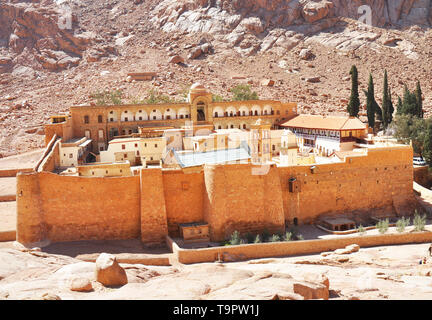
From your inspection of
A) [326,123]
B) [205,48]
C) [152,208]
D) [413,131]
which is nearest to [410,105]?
[413,131]

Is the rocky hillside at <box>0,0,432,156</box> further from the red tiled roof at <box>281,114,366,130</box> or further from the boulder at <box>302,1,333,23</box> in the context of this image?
the red tiled roof at <box>281,114,366,130</box>

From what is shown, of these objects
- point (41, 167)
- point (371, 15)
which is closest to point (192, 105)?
point (41, 167)

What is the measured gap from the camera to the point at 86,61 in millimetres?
66000

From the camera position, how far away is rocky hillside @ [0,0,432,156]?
5709 cm

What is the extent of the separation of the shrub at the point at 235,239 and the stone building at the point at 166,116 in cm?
1639

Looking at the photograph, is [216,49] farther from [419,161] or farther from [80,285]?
[80,285]

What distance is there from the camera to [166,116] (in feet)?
132

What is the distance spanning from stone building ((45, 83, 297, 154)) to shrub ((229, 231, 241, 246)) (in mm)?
16395

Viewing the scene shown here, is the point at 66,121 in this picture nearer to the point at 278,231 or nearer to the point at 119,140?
the point at 119,140

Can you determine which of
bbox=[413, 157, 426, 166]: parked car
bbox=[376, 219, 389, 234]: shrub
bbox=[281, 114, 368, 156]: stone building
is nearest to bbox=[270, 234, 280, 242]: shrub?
bbox=[376, 219, 389, 234]: shrub

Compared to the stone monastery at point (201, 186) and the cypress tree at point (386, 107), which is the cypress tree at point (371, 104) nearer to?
the cypress tree at point (386, 107)

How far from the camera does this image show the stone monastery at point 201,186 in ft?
73.1

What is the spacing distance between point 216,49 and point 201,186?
48687 millimetres
